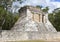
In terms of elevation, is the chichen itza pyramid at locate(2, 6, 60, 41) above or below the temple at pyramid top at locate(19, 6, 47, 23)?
below

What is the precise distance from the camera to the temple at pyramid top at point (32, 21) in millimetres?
37084

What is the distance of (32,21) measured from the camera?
127 ft

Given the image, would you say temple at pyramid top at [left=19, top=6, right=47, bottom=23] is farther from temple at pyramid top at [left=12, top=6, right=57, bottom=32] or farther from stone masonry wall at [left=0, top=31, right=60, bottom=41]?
stone masonry wall at [left=0, top=31, right=60, bottom=41]

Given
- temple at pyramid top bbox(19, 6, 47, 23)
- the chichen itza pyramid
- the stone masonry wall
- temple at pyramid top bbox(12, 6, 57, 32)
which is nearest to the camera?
the stone masonry wall

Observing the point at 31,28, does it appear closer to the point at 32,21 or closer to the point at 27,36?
the point at 32,21

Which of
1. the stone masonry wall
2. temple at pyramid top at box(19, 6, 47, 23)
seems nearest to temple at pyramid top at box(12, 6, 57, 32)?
temple at pyramid top at box(19, 6, 47, 23)

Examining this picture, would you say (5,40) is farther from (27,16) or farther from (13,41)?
(27,16)

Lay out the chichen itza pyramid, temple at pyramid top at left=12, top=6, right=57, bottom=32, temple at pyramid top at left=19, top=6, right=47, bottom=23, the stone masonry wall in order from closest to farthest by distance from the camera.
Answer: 1. the stone masonry wall
2. the chichen itza pyramid
3. temple at pyramid top at left=12, top=6, right=57, bottom=32
4. temple at pyramid top at left=19, top=6, right=47, bottom=23

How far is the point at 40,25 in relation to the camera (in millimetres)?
38750

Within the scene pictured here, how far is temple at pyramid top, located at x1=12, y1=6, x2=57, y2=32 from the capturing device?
37084 mm

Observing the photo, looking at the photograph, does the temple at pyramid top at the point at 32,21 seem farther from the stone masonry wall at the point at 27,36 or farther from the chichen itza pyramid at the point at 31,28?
the stone masonry wall at the point at 27,36

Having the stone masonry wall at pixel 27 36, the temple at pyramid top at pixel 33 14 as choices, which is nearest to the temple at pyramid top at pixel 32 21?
the temple at pyramid top at pixel 33 14

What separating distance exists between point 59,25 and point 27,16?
51.0 feet

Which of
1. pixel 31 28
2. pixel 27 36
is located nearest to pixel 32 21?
pixel 31 28
